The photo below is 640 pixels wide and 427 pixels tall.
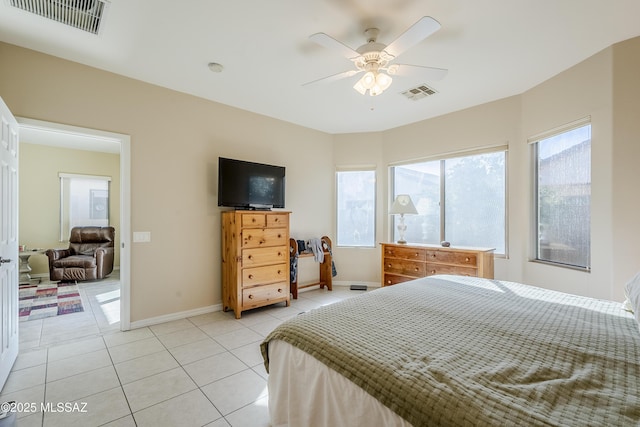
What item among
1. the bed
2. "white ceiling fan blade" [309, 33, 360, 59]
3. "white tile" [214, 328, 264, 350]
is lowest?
"white tile" [214, 328, 264, 350]

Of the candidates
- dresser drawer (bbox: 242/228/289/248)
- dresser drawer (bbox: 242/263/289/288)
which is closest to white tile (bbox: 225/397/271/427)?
dresser drawer (bbox: 242/263/289/288)

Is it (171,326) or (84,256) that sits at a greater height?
(84,256)

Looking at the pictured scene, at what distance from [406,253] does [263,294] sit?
2.03 m

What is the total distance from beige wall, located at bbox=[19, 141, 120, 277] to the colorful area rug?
113cm

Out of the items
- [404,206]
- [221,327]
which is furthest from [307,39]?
[221,327]

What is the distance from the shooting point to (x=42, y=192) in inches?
220

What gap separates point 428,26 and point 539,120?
2363mm

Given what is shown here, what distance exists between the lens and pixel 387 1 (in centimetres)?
195

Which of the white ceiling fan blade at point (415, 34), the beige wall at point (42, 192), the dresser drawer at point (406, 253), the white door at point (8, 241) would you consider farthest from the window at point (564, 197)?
the beige wall at point (42, 192)

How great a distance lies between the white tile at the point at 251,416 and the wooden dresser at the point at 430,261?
2654mm

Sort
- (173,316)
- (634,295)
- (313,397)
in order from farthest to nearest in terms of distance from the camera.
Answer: (173,316) < (634,295) < (313,397)

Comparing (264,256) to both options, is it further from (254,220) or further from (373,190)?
(373,190)

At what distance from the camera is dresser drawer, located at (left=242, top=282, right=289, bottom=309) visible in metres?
3.44

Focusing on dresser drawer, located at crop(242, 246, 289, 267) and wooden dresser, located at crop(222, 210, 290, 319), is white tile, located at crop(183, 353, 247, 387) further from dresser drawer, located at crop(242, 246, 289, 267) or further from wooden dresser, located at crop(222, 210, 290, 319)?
dresser drawer, located at crop(242, 246, 289, 267)
